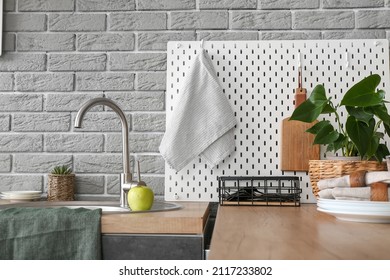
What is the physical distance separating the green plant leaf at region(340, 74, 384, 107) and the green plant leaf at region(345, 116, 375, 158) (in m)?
0.07

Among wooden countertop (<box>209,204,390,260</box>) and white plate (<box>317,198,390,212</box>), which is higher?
white plate (<box>317,198,390,212</box>)

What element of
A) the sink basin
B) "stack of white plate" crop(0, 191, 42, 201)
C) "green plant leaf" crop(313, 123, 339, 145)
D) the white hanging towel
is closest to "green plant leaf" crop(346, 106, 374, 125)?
"green plant leaf" crop(313, 123, 339, 145)

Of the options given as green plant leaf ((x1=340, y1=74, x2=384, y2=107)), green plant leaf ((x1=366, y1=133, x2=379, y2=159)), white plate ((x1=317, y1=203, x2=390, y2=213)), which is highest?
green plant leaf ((x1=340, y1=74, x2=384, y2=107))

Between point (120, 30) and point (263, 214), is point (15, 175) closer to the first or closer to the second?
point (120, 30)

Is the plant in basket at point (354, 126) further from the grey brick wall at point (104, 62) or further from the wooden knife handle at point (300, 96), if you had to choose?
the grey brick wall at point (104, 62)

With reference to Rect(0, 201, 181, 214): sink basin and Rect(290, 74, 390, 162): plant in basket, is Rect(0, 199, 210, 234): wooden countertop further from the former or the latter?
Rect(290, 74, 390, 162): plant in basket

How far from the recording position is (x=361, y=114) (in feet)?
4.16

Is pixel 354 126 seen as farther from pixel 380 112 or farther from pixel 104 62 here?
pixel 104 62

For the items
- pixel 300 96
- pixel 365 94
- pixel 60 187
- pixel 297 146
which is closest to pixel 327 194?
pixel 365 94

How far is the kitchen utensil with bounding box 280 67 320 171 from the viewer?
65.1 inches

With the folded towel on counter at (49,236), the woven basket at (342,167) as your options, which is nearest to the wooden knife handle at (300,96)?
the woven basket at (342,167)

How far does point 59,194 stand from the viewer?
1688 mm

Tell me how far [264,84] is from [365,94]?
1.78ft
